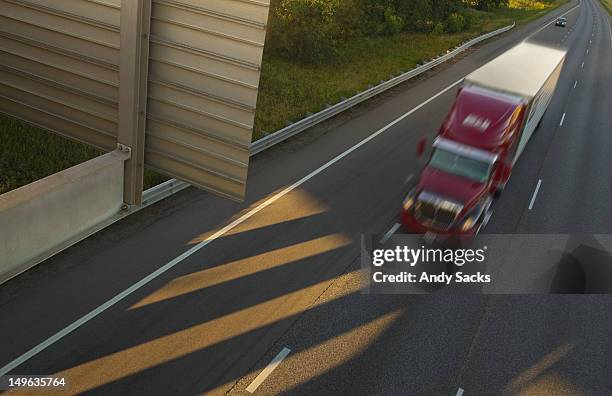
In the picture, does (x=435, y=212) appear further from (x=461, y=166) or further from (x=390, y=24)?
(x=390, y=24)

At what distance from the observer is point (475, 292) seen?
10.8 m

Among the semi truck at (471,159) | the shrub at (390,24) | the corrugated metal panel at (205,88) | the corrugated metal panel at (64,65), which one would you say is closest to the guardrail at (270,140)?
the corrugated metal panel at (64,65)

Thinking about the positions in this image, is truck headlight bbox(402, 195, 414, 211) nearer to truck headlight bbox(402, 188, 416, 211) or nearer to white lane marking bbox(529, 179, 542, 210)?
truck headlight bbox(402, 188, 416, 211)

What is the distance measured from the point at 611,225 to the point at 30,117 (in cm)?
1530

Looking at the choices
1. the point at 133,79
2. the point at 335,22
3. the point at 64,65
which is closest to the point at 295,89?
the point at 335,22

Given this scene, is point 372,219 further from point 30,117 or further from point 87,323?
point 30,117

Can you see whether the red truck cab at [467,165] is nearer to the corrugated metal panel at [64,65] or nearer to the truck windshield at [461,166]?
the truck windshield at [461,166]

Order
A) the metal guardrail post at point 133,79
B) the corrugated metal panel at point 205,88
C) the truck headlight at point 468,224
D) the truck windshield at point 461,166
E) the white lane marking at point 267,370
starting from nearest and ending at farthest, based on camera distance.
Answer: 1. the white lane marking at point 267,370
2. the corrugated metal panel at point 205,88
3. the metal guardrail post at point 133,79
4. the truck headlight at point 468,224
5. the truck windshield at point 461,166

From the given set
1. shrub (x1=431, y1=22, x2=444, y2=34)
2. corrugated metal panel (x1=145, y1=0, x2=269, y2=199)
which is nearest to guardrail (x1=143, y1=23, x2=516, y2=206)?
corrugated metal panel (x1=145, y1=0, x2=269, y2=199)

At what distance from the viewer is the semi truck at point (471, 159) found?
1172 centimetres

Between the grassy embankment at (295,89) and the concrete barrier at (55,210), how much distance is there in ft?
8.39

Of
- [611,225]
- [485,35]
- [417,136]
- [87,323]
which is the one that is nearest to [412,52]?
[485,35]

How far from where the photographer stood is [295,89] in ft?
71.2

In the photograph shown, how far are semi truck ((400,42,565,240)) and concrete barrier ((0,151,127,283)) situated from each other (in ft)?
22.7
